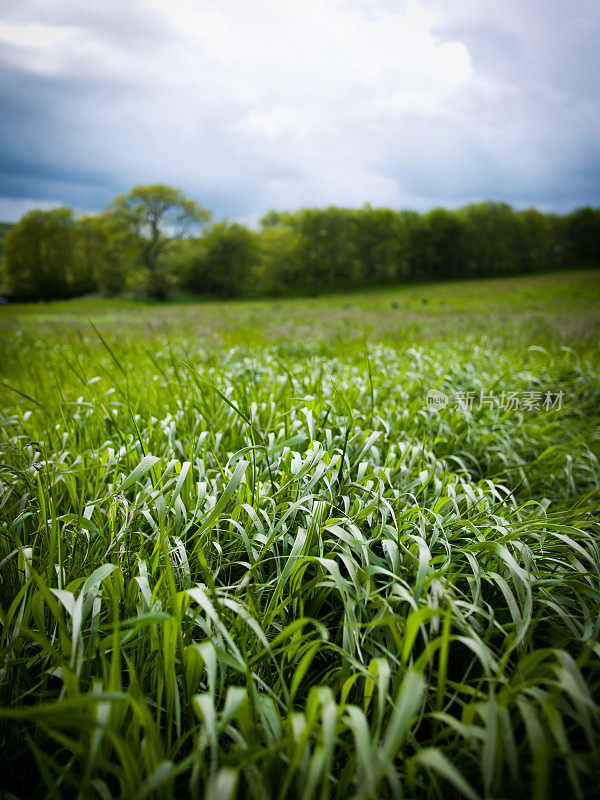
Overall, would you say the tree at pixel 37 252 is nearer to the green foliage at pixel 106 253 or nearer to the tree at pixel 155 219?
the green foliage at pixel 106 253

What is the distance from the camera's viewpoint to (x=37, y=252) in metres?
16.1

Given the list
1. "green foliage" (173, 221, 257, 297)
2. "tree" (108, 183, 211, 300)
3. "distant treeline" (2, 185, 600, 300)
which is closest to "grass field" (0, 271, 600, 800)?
"distant treeline" (2, 185, 600, 300)

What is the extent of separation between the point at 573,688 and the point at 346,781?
561mm

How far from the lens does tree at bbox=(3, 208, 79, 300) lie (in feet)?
52.2

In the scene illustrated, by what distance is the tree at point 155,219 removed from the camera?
3098 cm

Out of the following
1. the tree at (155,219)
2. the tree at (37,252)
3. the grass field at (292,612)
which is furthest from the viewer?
the tree at (155,219)

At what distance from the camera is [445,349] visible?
5934 millimetres

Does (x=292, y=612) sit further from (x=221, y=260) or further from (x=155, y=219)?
(x=221, y=260)

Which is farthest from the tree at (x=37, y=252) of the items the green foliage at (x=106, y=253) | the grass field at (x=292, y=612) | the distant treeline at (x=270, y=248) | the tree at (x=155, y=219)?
the grass field at (x=292, y=612)

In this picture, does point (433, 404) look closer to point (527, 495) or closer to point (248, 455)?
point (527, 495)

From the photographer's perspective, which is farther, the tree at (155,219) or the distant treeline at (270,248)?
the tree at (155,219)

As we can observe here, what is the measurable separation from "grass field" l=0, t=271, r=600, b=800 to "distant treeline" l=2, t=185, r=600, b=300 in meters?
18.1

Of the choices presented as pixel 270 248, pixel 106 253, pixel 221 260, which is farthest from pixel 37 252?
pixel 270 248

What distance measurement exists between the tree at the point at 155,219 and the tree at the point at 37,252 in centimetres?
1454
